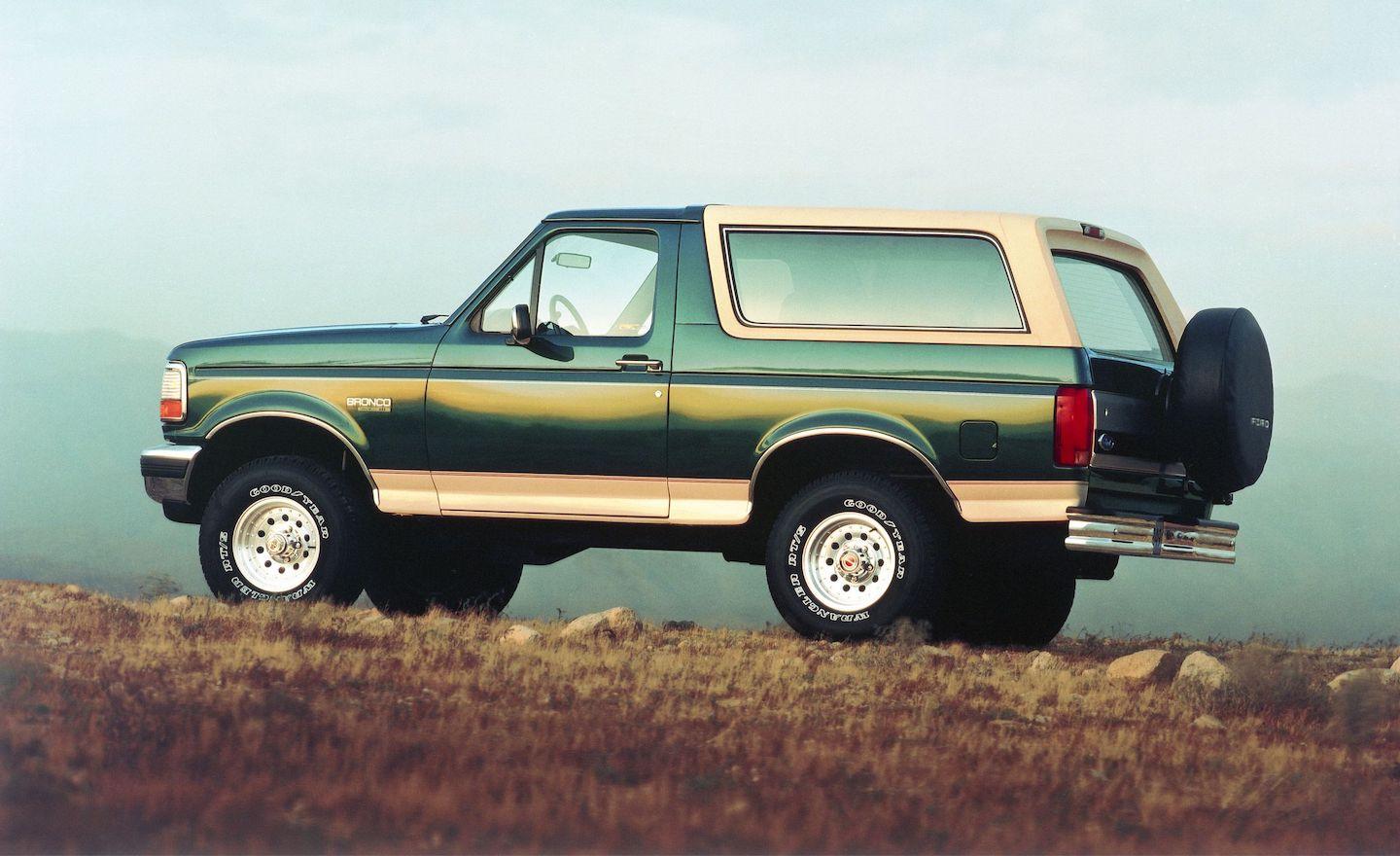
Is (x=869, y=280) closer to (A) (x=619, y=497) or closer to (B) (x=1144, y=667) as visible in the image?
(A) (x=619, y=497)

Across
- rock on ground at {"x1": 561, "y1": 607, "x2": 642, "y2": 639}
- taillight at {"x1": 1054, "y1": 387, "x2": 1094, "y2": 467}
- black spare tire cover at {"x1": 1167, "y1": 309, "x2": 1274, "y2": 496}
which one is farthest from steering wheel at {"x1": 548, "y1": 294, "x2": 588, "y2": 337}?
black spare tire cover at {"x1": 1167, "y1": 309, "x2": 1274, "y2": 496}

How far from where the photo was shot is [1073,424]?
343 inches

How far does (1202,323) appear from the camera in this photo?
902 cm

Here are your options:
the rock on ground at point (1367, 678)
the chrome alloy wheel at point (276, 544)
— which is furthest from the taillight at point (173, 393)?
the rock on ground at point (1367, 678)

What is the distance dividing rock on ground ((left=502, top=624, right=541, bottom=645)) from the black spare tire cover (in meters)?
3.77

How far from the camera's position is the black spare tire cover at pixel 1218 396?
8.89 meters

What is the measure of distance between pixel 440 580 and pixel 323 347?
2.11 meters

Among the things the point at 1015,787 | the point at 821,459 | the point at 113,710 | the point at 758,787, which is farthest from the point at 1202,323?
the point at 113,710

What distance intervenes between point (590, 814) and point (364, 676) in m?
2.58

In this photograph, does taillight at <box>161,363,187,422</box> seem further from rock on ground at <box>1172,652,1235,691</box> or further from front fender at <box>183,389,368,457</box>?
rock on ground at <box>1172,652,1235,691</box>

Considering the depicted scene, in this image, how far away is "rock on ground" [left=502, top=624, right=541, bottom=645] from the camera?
944 centimetres

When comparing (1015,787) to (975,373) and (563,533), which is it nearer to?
(975,373)

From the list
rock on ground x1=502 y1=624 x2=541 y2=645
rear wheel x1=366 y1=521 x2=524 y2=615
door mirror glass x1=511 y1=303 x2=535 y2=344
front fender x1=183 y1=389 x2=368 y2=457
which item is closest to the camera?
rock on ground x1=502 y1=624 x2=541 y2=645

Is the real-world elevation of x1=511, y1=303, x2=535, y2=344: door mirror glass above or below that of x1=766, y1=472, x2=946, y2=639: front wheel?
above
